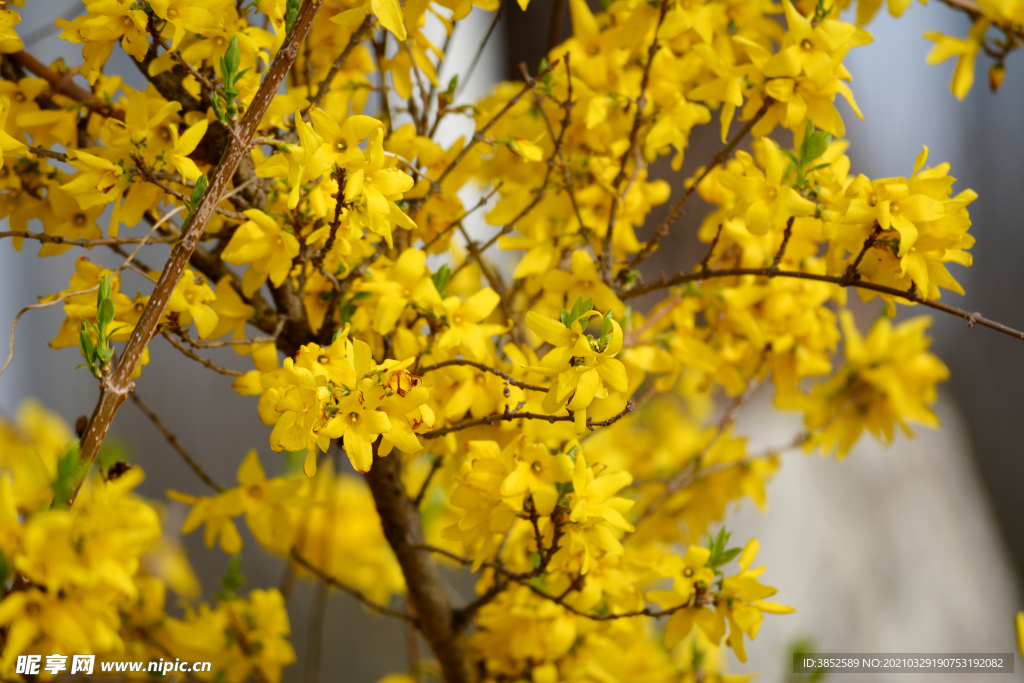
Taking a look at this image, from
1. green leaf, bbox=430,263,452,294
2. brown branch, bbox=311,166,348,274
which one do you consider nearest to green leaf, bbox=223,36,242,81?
brown branch, bbox=311,166,348,274

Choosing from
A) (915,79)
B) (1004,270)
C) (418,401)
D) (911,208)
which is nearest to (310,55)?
(418,401)

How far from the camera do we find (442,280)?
584 millimetres

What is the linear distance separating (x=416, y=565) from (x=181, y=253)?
411 millimetres

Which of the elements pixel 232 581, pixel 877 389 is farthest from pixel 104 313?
pixel 877 389

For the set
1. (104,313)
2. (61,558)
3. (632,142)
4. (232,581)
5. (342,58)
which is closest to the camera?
(61,558)

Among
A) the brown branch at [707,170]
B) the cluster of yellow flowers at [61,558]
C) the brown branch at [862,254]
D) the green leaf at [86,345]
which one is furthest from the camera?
the brown branch at [707,170]

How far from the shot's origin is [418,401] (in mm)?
443

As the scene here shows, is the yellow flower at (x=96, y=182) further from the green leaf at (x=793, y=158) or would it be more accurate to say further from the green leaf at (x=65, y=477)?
the green leaf at (x=793, y=158)

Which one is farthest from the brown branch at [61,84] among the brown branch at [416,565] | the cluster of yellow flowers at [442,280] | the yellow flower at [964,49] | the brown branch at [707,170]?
the yellow flower at [964,49]

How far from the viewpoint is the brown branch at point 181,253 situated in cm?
43

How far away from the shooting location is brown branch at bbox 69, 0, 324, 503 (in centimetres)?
43

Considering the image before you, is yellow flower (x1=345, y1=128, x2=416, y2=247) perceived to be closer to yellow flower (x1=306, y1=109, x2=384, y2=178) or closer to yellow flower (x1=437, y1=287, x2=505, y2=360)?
yellow flower (x1=306, y1=109, x2=384, y2=178)

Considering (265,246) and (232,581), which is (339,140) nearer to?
(265,246)

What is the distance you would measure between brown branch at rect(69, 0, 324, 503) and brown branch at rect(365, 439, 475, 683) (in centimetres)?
26
